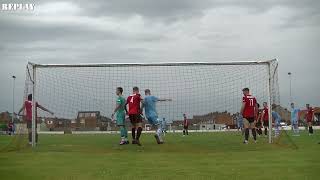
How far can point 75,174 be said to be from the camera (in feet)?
29.7

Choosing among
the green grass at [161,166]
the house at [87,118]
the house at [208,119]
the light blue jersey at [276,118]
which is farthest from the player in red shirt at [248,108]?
the green grass at [161,166]

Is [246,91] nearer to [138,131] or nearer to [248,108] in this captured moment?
[248,108]

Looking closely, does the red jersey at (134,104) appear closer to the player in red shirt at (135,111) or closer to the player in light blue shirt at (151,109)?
the player in red shirt at (135,111)

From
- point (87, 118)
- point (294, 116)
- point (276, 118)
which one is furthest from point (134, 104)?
point (294, 116)

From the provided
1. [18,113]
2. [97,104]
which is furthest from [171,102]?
[18,113]

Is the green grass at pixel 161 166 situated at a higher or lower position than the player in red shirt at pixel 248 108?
lower

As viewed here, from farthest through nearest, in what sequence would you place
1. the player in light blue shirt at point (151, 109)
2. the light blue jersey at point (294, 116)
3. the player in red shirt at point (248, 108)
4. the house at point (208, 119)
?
the light blue jersey at point (294, 116) < the house at point (208, 119) < the player in red shirt at point (248, 108) < the player in light blue shirt at point (151, 109)

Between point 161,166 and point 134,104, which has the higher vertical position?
point 134,104

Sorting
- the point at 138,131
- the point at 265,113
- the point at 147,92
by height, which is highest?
the point at 147,92

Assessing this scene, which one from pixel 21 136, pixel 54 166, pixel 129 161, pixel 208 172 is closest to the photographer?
pixel 208 172

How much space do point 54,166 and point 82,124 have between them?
1481cm

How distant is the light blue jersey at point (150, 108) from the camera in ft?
57.7

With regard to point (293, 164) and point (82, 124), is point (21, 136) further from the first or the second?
point (293, 164)

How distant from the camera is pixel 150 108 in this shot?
693 inches
